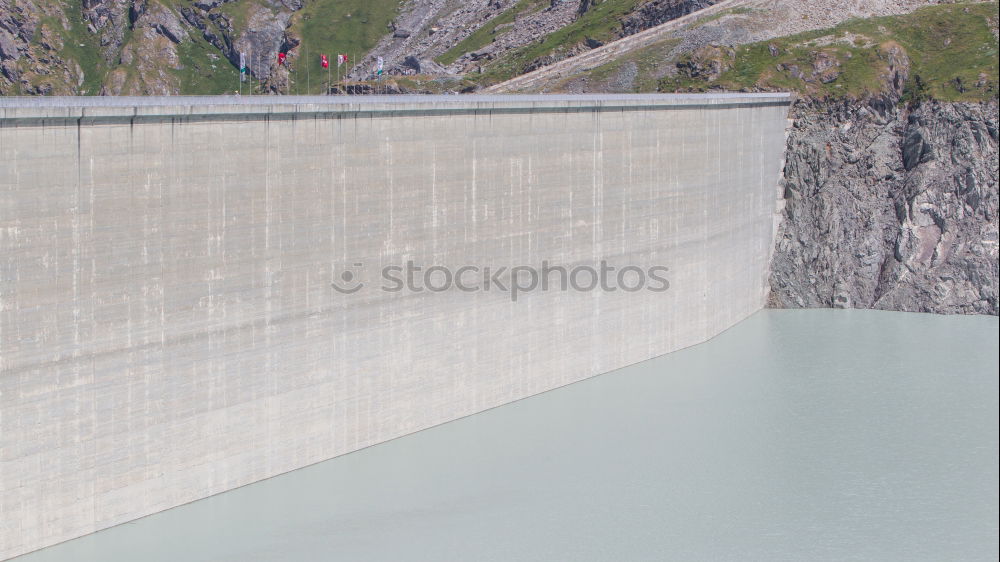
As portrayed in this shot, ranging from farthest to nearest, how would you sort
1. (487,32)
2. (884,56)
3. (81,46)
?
(81,46)
(487,32)
(884,56)

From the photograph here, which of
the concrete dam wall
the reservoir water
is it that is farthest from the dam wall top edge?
the reservoir water

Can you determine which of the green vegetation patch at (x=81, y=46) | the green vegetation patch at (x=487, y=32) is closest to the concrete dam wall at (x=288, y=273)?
the green vegetation patch at (x=487, y=32)

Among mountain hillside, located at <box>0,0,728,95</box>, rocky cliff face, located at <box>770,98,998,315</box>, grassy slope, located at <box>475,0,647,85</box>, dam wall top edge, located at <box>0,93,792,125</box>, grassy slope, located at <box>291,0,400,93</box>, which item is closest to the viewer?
dam wall top edge, located at <box>0,93,792,125</box>

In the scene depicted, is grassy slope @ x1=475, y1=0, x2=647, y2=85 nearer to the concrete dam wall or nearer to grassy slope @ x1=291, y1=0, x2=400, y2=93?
grassy slope @ x1=291, y1=0, x2=400, y2=93

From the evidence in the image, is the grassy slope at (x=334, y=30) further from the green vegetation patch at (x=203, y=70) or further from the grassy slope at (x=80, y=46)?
the grassy slope at (x=80, y=46)

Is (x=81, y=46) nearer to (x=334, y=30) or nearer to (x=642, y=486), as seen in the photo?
(x=334, y=30)

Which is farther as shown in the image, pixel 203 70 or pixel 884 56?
pixel 203 70

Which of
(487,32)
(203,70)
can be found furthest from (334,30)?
(487,32)
